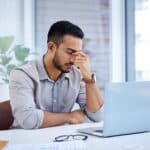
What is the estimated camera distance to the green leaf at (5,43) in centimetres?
315

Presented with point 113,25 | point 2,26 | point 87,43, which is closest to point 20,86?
point 2,26

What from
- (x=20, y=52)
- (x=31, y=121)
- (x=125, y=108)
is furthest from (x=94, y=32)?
(x=125, y=108)

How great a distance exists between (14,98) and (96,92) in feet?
1.85

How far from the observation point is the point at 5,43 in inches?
124

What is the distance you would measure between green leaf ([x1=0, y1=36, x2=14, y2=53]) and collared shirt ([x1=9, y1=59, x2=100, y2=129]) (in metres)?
0.92

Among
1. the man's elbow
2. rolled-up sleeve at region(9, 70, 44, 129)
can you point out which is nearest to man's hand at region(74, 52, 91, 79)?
rolled-up sleeve at region(9, 70, 44, 129)

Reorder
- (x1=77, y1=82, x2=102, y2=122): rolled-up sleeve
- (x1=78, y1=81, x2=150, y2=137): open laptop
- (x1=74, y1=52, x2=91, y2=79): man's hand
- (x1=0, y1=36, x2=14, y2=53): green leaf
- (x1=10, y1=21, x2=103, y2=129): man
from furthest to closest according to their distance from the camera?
1. (x1=0, y1=36, x2=14, y2=53): green leaf
2. (x1=74, y1=52, x2=91, y2=79): man's hand
3. (x1=77, y1=82, x2=102, y2=122): rolled-up sleeve
4. (x1=10, y1=21, x2=103, y2=129): man
5. (x1=78, y1=81, x2=150, y2=137): open laptop

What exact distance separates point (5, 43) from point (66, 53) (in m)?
0.96

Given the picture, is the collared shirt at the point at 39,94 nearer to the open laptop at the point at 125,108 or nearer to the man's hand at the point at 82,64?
the man's hand at the point at 82,64

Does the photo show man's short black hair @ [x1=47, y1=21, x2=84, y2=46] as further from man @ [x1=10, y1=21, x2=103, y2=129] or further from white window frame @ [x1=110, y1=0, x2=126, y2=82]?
white window frame @ [x1=110, y1=0, x2=126, y2=82]

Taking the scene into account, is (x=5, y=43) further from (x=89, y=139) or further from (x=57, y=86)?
(x=89, y=139)

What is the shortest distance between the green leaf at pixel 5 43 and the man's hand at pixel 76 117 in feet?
4.13

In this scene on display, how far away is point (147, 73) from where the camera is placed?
11.7 ft

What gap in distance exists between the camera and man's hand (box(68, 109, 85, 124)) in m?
2.08
